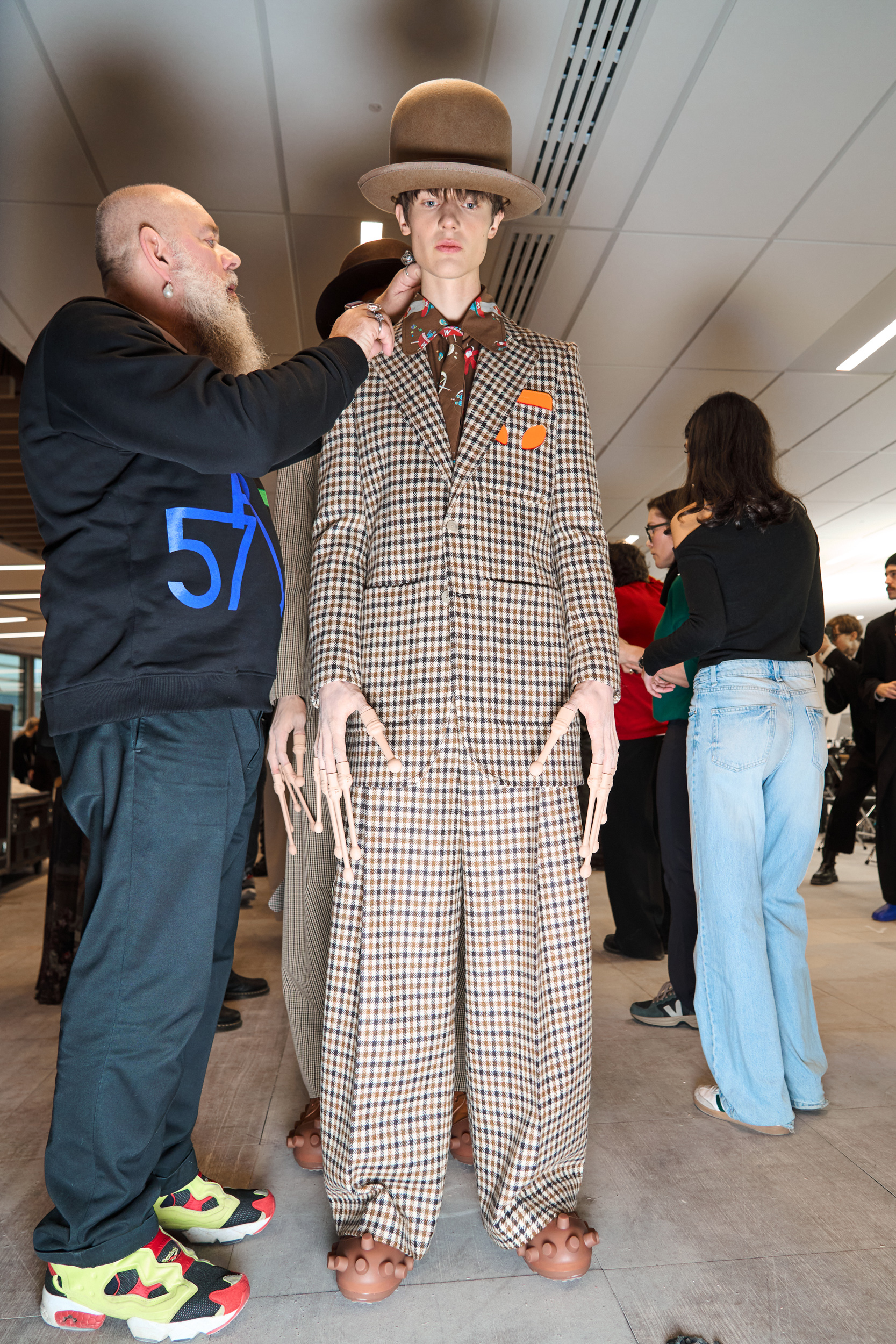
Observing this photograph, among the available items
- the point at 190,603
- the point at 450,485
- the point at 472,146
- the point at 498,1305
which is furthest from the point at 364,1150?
the point at 472,146

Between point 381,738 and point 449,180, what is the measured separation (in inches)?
37.3

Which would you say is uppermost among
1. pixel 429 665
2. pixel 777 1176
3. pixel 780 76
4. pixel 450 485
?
pixel 780 76

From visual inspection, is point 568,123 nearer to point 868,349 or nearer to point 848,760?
point 868,349

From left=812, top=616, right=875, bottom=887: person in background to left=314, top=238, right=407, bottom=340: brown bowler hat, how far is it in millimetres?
3387

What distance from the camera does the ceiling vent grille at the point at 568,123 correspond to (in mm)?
2633

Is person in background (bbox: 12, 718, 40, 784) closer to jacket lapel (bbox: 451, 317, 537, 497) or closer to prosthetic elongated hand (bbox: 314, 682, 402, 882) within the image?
prosthetic elongated hand (bbox: 314, 682, 402, 882)

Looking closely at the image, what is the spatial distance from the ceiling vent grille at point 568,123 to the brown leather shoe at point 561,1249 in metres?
2.42

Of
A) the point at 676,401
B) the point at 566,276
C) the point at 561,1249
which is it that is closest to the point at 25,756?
the point at 676,401

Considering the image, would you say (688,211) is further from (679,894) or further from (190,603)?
(190,603)

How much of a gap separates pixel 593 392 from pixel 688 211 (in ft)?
6.36

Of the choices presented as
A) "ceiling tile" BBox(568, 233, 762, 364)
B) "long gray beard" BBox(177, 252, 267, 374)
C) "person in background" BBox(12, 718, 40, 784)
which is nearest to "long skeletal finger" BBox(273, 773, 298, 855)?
"long gray beard" BBox(177, 252, 267, 374)

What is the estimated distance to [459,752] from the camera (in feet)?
4.29

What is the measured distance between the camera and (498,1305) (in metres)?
1.15

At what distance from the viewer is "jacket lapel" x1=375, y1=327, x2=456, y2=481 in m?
1.38
